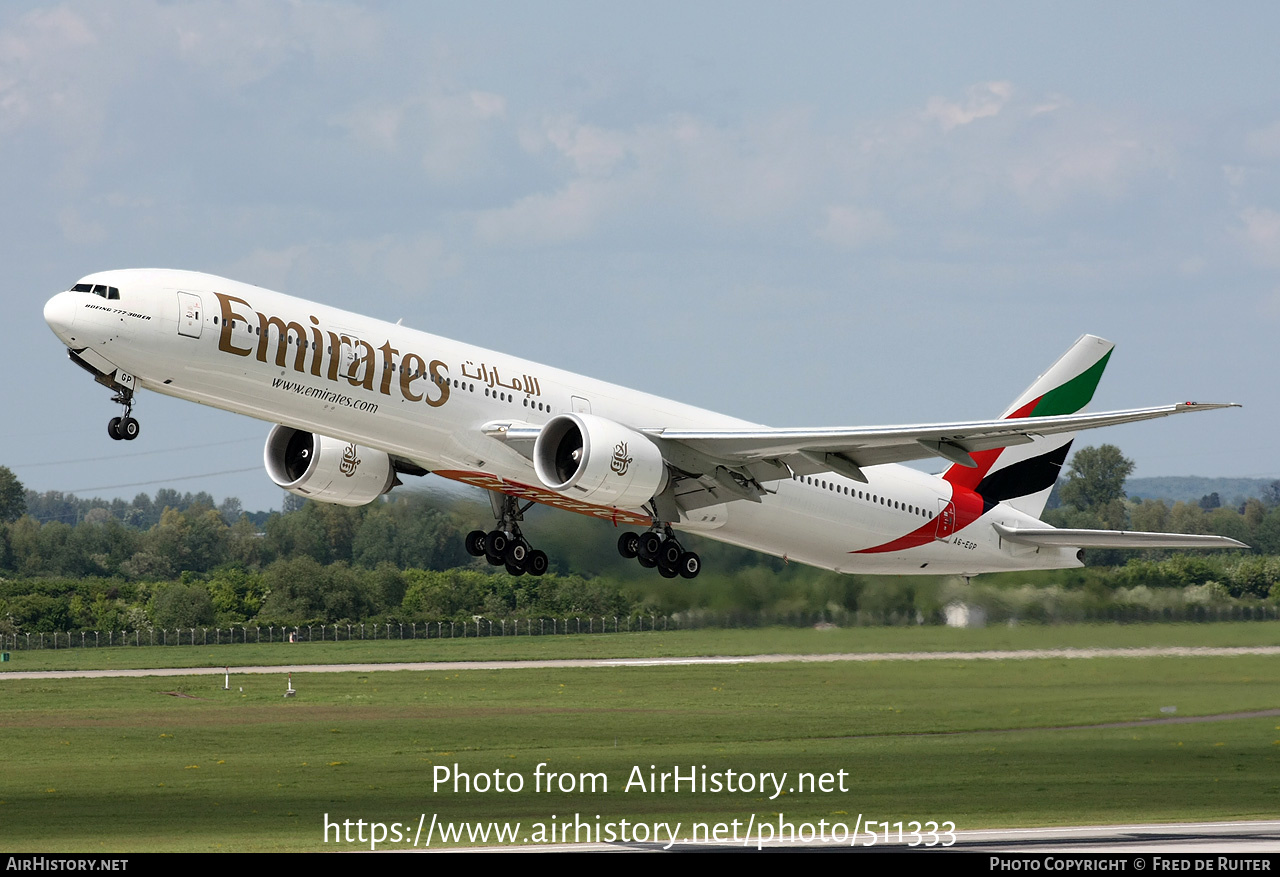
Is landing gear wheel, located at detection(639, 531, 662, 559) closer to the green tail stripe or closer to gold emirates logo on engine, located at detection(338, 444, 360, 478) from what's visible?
gold emirates logo on engine, located at detection(338, 444, 360, 478)

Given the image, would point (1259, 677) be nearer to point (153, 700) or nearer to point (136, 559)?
point (153, 700)

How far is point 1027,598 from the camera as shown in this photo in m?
39.4

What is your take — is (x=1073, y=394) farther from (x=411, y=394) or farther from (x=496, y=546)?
(x=411, y=394)

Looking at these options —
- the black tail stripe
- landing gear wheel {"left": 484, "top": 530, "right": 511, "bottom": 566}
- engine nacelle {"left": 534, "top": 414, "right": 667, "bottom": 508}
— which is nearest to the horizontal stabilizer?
the black tail stripe

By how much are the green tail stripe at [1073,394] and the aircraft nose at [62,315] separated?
81.9 feet

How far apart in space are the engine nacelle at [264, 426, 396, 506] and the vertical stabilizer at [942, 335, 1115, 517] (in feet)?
48.3

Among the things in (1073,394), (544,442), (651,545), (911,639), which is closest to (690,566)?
(651,545)

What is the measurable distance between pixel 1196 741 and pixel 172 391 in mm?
37353

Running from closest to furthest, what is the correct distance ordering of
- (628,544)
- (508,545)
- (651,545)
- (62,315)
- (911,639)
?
1. (62,315)
2. (651,545)
3. (628,544)
4. (508,545)
5. (911,639)

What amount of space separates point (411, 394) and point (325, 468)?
5260 mm

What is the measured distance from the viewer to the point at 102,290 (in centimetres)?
2927

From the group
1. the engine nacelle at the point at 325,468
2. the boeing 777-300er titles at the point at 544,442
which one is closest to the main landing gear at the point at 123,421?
the boeing 777-300er titles at the point at 544,442

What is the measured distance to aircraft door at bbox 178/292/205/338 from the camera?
29.5 m
